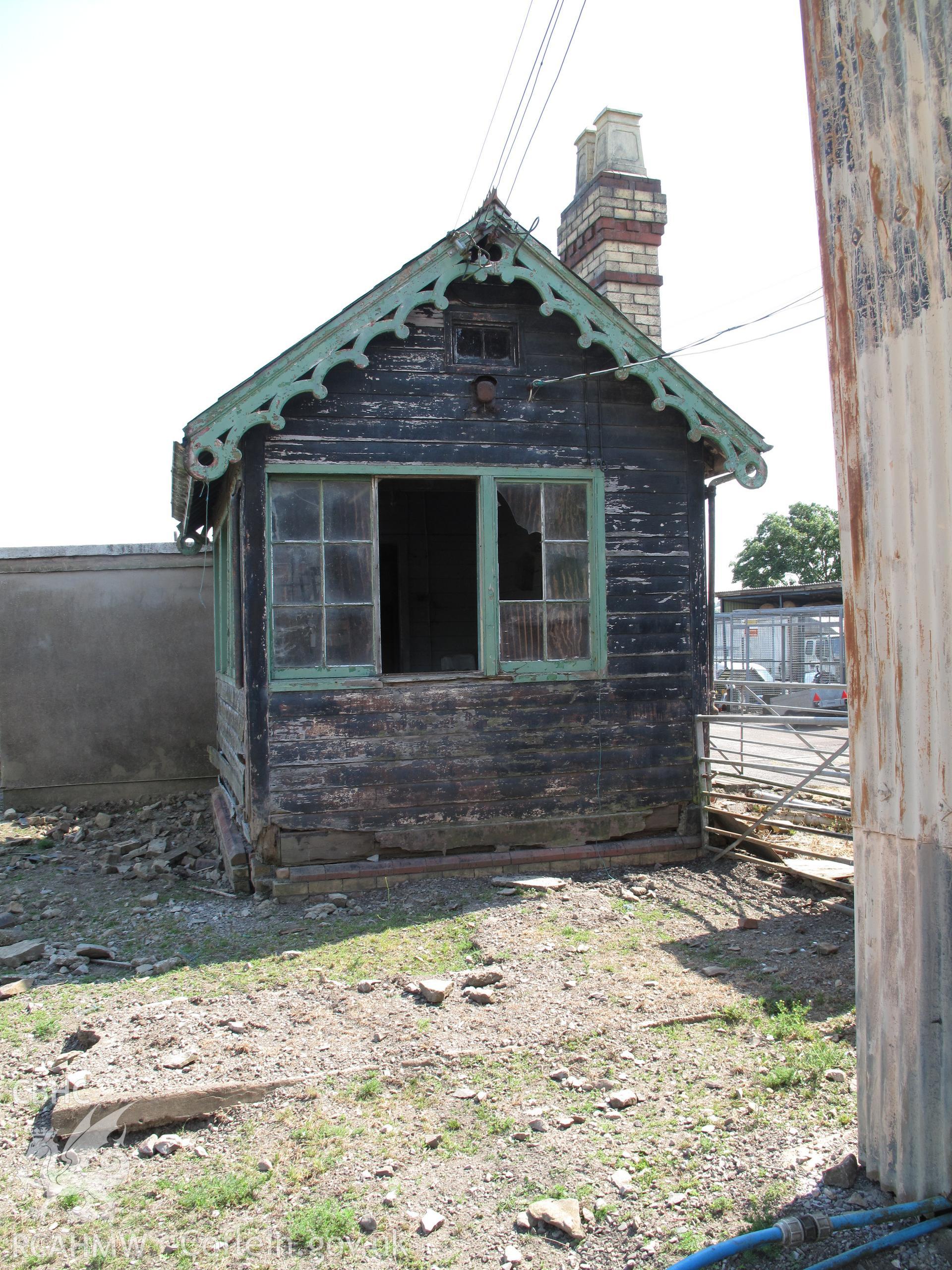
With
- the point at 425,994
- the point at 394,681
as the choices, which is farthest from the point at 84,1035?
the point at 394,681

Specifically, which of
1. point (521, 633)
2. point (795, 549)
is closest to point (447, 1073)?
point (521, 633)

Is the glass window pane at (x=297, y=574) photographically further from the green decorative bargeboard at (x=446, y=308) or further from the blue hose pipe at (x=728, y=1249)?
the blue hose pipe at (x=728, y=1249)

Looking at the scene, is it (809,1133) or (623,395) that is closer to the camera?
(809,1133)

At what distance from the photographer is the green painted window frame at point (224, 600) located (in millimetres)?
7906

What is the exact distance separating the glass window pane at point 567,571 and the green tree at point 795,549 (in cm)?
4333

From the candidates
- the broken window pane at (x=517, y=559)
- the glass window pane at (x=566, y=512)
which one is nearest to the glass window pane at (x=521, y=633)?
the glass window pane at (x=566, y=512)

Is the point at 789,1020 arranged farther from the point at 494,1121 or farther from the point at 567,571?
the point at 567,571

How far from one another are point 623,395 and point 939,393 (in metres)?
4.72

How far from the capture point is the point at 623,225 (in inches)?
342

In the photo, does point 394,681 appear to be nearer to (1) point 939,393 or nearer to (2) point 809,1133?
(2) point 809,1133

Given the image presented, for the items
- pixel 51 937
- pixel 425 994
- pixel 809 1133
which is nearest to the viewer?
pixel 809 1133

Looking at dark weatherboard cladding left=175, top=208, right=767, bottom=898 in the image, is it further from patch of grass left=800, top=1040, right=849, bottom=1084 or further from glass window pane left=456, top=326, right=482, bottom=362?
patch of grass left=800, top=1040, right=849, bottom=1084

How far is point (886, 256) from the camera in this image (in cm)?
267

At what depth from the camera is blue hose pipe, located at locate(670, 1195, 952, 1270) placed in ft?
7.97
